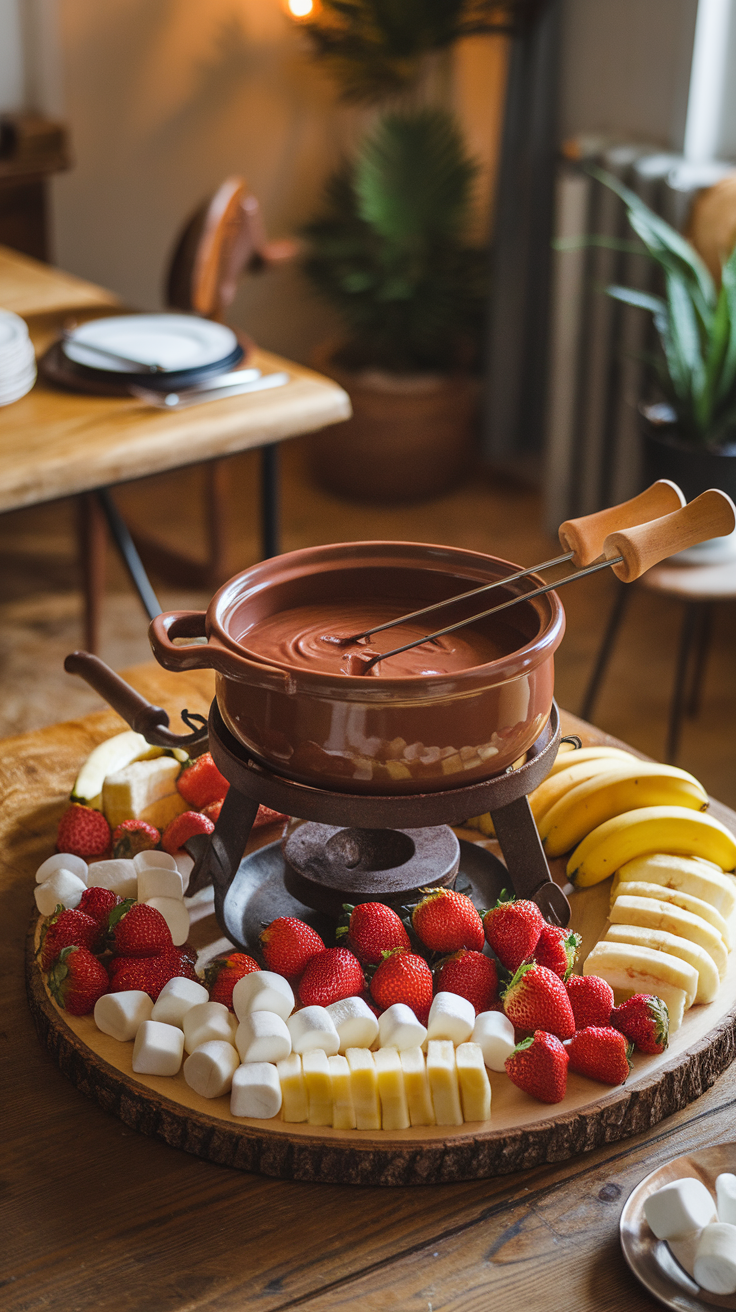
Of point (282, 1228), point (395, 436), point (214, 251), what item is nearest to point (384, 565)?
point (282, 1228)

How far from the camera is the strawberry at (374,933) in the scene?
3.48 feet

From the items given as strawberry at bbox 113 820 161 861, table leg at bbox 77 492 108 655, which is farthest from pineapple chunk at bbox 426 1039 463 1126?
table leg at bbox 77 492 108 655

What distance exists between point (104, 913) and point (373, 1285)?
39 centimetres

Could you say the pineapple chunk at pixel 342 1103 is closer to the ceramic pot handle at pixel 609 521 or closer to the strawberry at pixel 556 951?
the strawberry at pixel 556 951

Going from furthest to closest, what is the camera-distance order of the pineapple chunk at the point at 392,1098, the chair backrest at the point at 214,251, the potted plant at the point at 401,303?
1. the potted plant at the point at 401,303
2. the chair backrest at the point at 214,251
3. the pineapple chunk at the point at 392,1098

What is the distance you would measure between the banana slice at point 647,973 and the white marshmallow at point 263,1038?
26 centimetres

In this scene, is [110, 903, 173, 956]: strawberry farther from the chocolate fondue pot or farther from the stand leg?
the stand leg

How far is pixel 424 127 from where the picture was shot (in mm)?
3387

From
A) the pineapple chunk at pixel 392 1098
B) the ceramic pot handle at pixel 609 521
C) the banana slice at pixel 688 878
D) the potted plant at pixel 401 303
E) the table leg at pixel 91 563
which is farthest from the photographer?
the potted plant at pixel 401 303

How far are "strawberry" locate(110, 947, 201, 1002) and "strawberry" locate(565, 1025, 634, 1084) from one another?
1.05 feet

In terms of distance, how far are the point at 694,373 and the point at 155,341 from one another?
98cm

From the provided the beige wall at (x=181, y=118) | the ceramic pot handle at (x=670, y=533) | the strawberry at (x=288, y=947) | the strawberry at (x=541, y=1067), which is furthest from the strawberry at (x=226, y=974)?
the beige wall at (x=181, y=118)

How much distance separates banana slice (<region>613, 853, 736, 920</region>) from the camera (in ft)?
3.76

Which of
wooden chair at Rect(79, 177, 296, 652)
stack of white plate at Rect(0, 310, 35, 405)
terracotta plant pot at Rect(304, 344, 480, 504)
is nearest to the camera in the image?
stack of white plate at Rect(0, 310, 35, 405)
